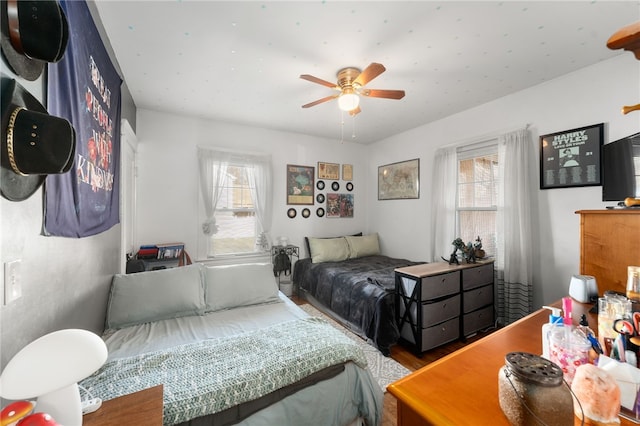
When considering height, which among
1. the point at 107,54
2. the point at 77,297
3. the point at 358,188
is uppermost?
the point at 107,54

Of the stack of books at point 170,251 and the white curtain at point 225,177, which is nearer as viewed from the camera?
the stack of books at point 170,251

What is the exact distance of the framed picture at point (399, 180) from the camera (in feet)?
12.5

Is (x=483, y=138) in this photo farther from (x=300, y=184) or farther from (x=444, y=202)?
(x=300, y=184)

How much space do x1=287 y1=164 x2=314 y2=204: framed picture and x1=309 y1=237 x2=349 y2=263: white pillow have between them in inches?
27.6

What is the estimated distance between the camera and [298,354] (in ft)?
4.38

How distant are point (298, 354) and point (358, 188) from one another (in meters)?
3.64

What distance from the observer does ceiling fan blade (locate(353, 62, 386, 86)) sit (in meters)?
1.74

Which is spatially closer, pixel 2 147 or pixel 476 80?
pixel 2 147

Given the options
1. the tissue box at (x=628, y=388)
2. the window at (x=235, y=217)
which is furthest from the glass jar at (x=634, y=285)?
the window at (x=235, y=217)

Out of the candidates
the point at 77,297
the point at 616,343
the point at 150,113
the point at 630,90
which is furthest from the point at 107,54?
the point at 630,90

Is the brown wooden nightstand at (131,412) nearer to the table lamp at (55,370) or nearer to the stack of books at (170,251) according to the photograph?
the table lamp at (55,370)

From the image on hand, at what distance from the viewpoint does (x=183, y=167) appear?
328 centimetres

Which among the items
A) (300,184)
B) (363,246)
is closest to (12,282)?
(300,184)

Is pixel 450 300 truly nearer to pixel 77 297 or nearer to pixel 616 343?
pixel 616 343
